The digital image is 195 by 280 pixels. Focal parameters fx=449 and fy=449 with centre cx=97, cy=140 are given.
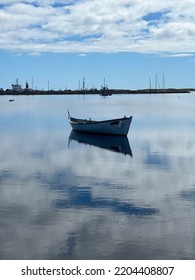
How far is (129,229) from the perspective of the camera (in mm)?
14539

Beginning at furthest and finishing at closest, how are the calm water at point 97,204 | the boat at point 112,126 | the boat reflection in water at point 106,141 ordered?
the boat at point 112,126 → the boat reflection in water at point 106,141 → the calm water at point 97,204

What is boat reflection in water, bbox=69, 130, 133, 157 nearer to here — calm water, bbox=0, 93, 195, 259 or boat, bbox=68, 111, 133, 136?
boat, bbox=68, 111, 133, 136

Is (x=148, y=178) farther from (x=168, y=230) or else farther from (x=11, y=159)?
(x=11, y=159)

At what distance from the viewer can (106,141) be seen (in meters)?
41.1

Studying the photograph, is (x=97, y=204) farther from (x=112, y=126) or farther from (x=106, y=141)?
(x=112, y=126)

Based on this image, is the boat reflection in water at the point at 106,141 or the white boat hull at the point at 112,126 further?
the white boat hull at the point at 112,126

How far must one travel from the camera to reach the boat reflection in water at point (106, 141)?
36.2 metres

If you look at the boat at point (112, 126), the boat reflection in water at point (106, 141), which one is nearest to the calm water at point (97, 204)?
the boat reflection in water at point (106, 141)

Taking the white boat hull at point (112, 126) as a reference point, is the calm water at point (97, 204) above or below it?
below

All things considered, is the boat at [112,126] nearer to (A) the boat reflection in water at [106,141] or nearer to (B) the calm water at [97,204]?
(A) the boat reflection in water at [106,141]

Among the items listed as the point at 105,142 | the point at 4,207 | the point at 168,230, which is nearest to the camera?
the point at 168,230

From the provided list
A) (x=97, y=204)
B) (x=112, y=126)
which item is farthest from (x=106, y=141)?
(x=97, y=204)
